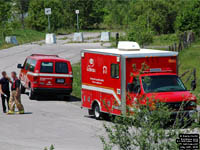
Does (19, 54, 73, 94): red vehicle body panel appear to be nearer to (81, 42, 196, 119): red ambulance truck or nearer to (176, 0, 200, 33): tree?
(81, 42, 196, 119): red ambulance truck

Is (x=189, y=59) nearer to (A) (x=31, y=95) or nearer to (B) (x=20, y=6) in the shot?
(A) (x=31, y=95)

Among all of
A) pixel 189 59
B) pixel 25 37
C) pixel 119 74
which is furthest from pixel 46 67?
pixel 25 37

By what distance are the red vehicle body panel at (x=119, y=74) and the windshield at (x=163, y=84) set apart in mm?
198

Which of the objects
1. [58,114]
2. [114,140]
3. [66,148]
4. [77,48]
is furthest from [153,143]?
[77,48]

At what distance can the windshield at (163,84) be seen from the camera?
18.5m

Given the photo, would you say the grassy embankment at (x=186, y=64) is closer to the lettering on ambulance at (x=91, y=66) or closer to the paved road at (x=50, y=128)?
the paved road at (x=50, y=128)

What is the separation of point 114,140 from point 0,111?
14.0 m

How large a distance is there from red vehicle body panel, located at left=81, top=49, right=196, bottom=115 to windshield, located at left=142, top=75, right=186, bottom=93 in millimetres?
198

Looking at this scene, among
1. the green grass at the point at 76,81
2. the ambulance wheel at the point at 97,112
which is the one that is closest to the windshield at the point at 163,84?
the ambulance wheel at the point at 97,112

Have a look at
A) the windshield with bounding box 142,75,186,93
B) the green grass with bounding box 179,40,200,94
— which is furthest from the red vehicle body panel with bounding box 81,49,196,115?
the green grass with bounding box 179,40,200,94

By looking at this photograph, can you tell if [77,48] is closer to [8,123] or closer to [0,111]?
[0,111]

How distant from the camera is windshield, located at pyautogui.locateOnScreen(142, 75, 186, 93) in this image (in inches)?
728

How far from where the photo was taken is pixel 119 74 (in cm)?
1881

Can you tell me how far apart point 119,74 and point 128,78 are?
14.0 inches
